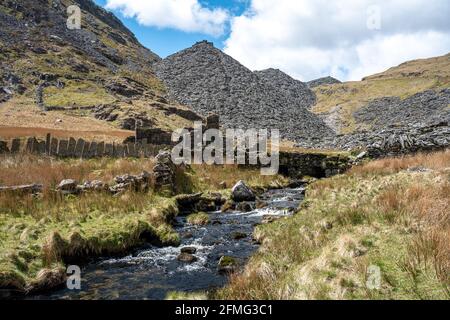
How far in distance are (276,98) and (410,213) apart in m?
96.5

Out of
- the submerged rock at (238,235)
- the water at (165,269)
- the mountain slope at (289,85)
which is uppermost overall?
the mountain slope at (289,85)

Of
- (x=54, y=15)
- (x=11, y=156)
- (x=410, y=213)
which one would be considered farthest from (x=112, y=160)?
(x=54, y=15)

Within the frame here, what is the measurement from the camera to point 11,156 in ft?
73.4

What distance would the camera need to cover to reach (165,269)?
39.6 ft

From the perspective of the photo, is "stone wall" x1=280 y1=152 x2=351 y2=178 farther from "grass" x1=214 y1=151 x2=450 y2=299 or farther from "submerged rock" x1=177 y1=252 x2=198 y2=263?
"submerged rock" x1=177 y1=252 x2=198 y2=263

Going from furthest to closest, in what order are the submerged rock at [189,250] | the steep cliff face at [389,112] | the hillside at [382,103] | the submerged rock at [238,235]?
1. the hillside at [382,103]
2. the steep cliff face at [389,112]
3. the submerged rock at [238,235]
4. the submerged rock at [189,250]

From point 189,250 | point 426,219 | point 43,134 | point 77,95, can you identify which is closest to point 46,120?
point 43,134

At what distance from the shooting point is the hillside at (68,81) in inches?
2670

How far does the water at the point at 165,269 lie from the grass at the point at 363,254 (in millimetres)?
1598

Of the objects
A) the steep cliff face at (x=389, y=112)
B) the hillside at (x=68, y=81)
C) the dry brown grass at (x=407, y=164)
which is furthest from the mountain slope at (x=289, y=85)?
the dry brown grass at (x=407, y=164)

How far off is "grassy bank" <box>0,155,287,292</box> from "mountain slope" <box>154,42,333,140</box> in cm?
5662

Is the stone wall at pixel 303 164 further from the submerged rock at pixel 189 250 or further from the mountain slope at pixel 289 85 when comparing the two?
the mountain slope at pixel 289 85

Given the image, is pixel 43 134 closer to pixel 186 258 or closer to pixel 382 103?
pixel 186 258

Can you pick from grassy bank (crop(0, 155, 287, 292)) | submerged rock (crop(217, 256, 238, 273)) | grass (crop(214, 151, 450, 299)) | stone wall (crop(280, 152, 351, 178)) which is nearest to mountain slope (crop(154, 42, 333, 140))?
stone wall (crop(280, 152, 351, 178))
